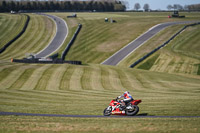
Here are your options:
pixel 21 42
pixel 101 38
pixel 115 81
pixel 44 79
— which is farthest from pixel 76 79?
pixel 21 42

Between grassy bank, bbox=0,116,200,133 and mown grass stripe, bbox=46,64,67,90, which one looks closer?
grassy bank, bbox=0,116,200,133

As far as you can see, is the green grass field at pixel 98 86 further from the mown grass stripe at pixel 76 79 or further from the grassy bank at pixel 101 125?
the mown grass stripe at pixel 76 79

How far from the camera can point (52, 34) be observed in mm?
112438

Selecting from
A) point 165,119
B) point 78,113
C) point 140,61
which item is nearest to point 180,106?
point 165,119

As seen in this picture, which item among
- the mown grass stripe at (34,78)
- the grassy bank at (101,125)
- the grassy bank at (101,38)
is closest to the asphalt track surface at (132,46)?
the grassy bank at (101,38)

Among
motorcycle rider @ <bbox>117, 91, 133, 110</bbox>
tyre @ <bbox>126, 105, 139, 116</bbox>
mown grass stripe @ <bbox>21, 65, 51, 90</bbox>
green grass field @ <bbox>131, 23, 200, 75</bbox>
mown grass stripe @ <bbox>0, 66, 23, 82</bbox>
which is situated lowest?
green grass field @ <bbox>131, 23, 200, 75</bbox>

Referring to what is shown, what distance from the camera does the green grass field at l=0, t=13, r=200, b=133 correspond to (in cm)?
2025

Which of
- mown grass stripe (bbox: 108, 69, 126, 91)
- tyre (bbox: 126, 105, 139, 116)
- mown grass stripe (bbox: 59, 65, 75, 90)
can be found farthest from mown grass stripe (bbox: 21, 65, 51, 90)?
tyre (bbox: 126, 105, 139, 116)

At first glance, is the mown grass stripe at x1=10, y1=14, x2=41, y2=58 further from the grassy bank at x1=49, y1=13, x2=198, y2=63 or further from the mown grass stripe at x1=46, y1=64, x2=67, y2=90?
the mown grass stripe at x1=46, y1=64, x2=67, y2=90

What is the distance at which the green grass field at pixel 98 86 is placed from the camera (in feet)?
66.4

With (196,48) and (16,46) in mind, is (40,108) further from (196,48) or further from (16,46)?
(16,46)

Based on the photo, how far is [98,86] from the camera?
42781 millimetres

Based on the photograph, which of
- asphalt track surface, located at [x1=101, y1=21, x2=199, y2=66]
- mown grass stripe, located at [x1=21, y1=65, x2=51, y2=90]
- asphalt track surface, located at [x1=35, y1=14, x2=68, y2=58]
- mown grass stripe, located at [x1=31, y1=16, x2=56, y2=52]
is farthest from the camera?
mown grass stripe, located at [x1=31, y1=16, x2=56, y2=52]

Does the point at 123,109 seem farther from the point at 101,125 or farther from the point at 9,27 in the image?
the point at 9,27
